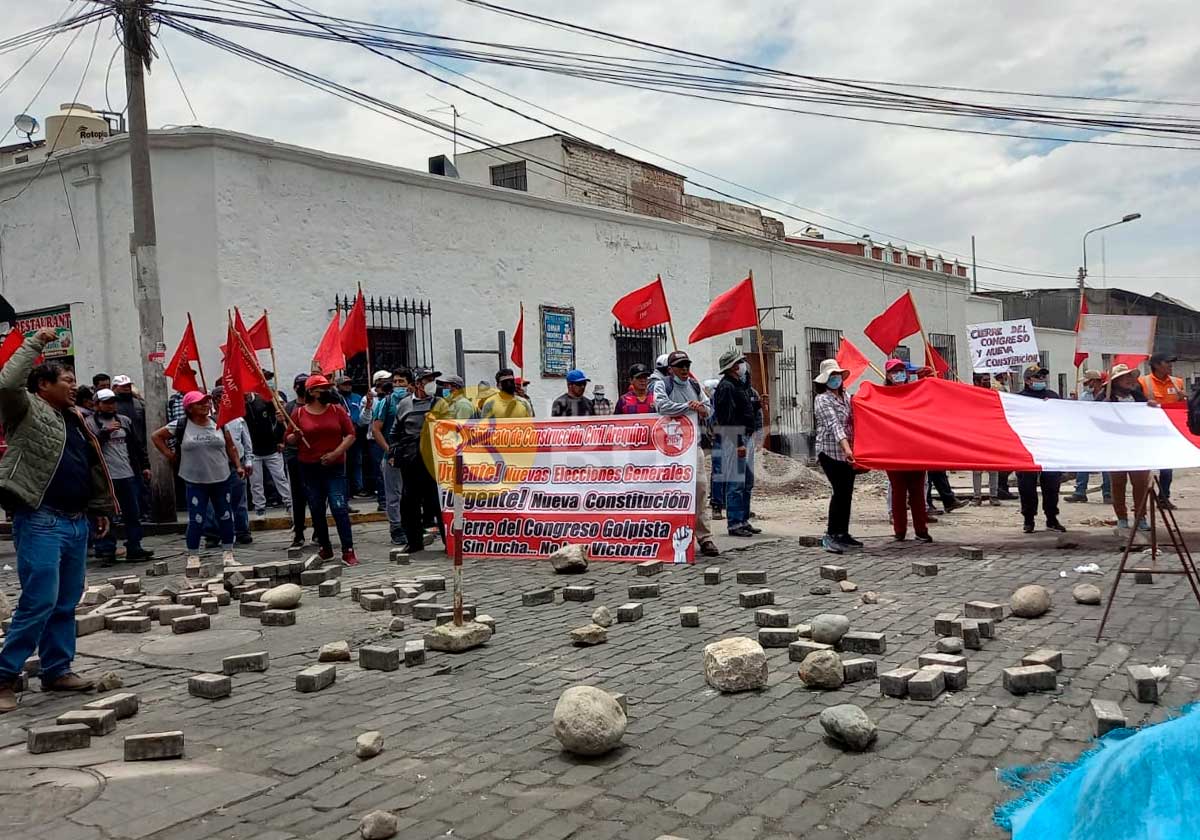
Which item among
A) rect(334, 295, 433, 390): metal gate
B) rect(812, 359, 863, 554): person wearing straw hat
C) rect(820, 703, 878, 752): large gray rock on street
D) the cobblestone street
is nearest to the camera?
the cobblestone street

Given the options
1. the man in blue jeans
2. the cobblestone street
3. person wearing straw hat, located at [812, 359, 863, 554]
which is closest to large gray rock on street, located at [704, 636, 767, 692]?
the cobblestone street

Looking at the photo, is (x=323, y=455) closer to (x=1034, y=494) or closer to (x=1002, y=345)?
(x=1034, y=494)

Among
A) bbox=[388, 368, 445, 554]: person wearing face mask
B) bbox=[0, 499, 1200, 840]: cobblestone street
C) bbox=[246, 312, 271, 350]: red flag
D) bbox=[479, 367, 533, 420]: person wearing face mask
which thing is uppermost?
bbox=[246, 312, 271, 350]: red flag

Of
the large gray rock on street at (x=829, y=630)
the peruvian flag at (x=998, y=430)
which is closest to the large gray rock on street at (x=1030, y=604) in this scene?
the peruvian flag at (x=998, y=430)

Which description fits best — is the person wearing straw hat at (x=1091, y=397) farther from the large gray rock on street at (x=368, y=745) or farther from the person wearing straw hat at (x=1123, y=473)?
the large gray rock on street at (x=368, y=745)

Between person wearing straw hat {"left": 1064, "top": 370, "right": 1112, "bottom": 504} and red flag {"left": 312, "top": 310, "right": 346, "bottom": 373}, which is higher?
red flag {"left": 312, "top": 310, "right": 346, "bottom": 373}

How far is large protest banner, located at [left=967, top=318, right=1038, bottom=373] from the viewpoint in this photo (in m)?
15.2

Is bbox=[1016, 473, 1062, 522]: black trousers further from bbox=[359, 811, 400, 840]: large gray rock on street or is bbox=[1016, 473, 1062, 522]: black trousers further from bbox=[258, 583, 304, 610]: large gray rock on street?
bbox=[359, 811, 400, 840]: large gray rock on street

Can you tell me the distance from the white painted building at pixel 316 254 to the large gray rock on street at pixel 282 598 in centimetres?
835

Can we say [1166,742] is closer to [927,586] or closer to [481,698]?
[481,698]

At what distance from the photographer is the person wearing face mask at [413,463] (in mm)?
10977

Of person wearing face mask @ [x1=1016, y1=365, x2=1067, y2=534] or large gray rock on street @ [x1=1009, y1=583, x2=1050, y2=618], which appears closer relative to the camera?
large gray rock on street @ [x1=1009, y1=583, x2=1050, y2=618]

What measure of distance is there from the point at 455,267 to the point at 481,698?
14.5 m

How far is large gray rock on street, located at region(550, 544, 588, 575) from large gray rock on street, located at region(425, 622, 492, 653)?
285cm
